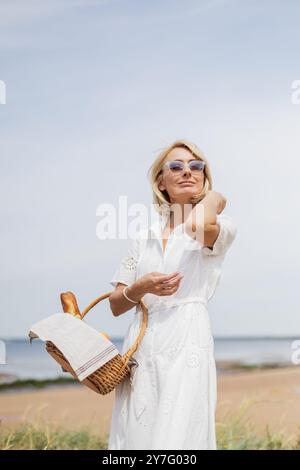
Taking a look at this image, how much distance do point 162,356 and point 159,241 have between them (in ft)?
A: 1.33

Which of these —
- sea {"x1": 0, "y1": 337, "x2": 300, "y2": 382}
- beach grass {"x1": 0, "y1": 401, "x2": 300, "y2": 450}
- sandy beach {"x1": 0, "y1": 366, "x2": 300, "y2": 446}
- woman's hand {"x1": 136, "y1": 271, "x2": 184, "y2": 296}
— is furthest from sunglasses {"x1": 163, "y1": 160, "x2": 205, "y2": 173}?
sea {"x1": 0, "y1": 337, "x2": 300, "y2": 382}

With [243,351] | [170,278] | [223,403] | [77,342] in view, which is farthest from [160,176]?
[243,351]

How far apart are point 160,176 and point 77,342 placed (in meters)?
0.69

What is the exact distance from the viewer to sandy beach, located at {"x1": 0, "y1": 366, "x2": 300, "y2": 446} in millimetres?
5574

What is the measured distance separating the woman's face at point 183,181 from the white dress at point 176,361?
11 cm

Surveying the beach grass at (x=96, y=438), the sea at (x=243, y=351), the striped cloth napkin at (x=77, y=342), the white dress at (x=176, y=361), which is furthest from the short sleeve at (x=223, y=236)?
the sea at (x=243, y=351)

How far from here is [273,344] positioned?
1180 centimetres

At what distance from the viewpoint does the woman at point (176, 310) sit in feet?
8.78

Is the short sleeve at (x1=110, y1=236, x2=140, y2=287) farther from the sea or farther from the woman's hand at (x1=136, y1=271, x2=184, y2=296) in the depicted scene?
the sea

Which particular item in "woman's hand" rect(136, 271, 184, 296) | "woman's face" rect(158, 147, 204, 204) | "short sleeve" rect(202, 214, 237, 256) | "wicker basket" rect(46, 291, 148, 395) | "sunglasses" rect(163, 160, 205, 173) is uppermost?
"sunglasses" rect(163, 160, 205, 173)

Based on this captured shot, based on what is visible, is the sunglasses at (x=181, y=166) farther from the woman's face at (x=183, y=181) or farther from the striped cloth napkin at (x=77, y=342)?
the striped cloth napkin at (x=77, y=342)

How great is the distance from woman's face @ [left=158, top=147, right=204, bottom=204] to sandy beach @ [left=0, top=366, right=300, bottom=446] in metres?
2.55
